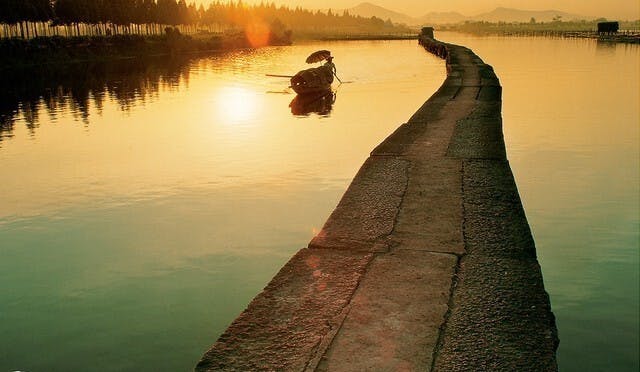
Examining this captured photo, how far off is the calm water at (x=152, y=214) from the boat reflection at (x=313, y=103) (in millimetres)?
283

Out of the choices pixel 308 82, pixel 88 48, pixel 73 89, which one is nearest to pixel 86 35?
pixel 88 48

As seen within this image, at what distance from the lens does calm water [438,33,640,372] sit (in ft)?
20.3

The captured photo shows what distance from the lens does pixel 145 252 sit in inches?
344

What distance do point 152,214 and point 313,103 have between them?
1742 centimetres

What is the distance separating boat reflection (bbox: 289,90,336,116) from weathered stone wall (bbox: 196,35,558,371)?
645 inches

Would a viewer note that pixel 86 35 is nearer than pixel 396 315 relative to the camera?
No

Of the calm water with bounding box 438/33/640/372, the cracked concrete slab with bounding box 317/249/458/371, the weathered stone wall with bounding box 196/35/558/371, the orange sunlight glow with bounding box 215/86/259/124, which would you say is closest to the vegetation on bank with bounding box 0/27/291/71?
the orange sunlight glow with bounding box 215/86/259/124

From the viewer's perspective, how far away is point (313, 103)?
89.2ft

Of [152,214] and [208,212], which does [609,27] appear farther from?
[152,214]

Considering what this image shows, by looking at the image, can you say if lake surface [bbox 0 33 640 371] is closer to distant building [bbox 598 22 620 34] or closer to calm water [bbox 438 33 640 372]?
calm water [bbox 438 33 640 372]

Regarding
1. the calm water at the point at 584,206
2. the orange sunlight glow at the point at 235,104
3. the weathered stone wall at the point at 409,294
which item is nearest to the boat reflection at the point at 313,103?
the orange sunlight glow at the point at 235,104

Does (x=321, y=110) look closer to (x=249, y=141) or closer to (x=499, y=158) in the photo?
(x=249, y=141)

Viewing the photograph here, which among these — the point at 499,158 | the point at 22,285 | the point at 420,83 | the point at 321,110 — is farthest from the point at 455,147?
the point at 420,83

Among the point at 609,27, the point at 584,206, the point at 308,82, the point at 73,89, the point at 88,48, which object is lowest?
the point at 584,206
